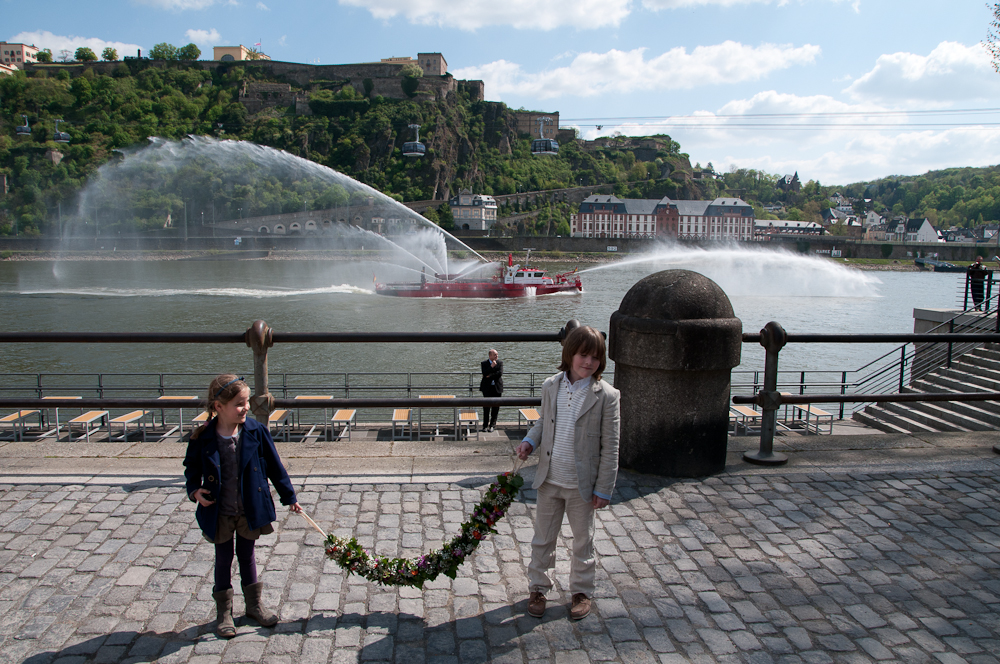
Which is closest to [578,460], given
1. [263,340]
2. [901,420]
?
[263,340]

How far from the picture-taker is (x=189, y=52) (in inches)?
6678

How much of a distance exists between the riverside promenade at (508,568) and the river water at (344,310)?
55.7 feet

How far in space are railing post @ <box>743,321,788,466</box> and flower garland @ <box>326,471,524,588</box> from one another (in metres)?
2.48

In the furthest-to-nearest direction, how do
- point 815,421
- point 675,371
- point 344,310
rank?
point 344,310 < point 815,421 < point 675,371

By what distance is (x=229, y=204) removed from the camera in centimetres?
9556

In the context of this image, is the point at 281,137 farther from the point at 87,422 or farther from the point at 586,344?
the point at 586,344

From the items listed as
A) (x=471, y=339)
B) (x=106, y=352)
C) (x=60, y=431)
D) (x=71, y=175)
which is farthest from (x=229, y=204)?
(x=471, y=339)

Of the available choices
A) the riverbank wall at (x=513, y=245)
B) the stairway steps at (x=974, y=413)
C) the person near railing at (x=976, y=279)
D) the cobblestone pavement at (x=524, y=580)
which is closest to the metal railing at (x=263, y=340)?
the cobblestone pavement at (x=524, y=580)

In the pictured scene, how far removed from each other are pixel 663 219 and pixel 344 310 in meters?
118

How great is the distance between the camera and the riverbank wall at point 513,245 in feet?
299

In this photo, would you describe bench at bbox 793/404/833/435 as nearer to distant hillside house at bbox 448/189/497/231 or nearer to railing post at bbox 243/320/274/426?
railing post at bbox 243/320/274/426

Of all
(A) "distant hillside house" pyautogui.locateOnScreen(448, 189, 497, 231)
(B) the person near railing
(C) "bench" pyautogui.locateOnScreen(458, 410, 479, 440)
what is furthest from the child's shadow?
(A) "distant hillside house" pyautogui.locateOnScreen(448, 189, 497, 231)

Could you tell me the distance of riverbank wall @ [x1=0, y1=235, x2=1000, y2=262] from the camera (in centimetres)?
9100

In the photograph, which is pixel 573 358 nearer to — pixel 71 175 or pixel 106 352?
pixel 106 352
